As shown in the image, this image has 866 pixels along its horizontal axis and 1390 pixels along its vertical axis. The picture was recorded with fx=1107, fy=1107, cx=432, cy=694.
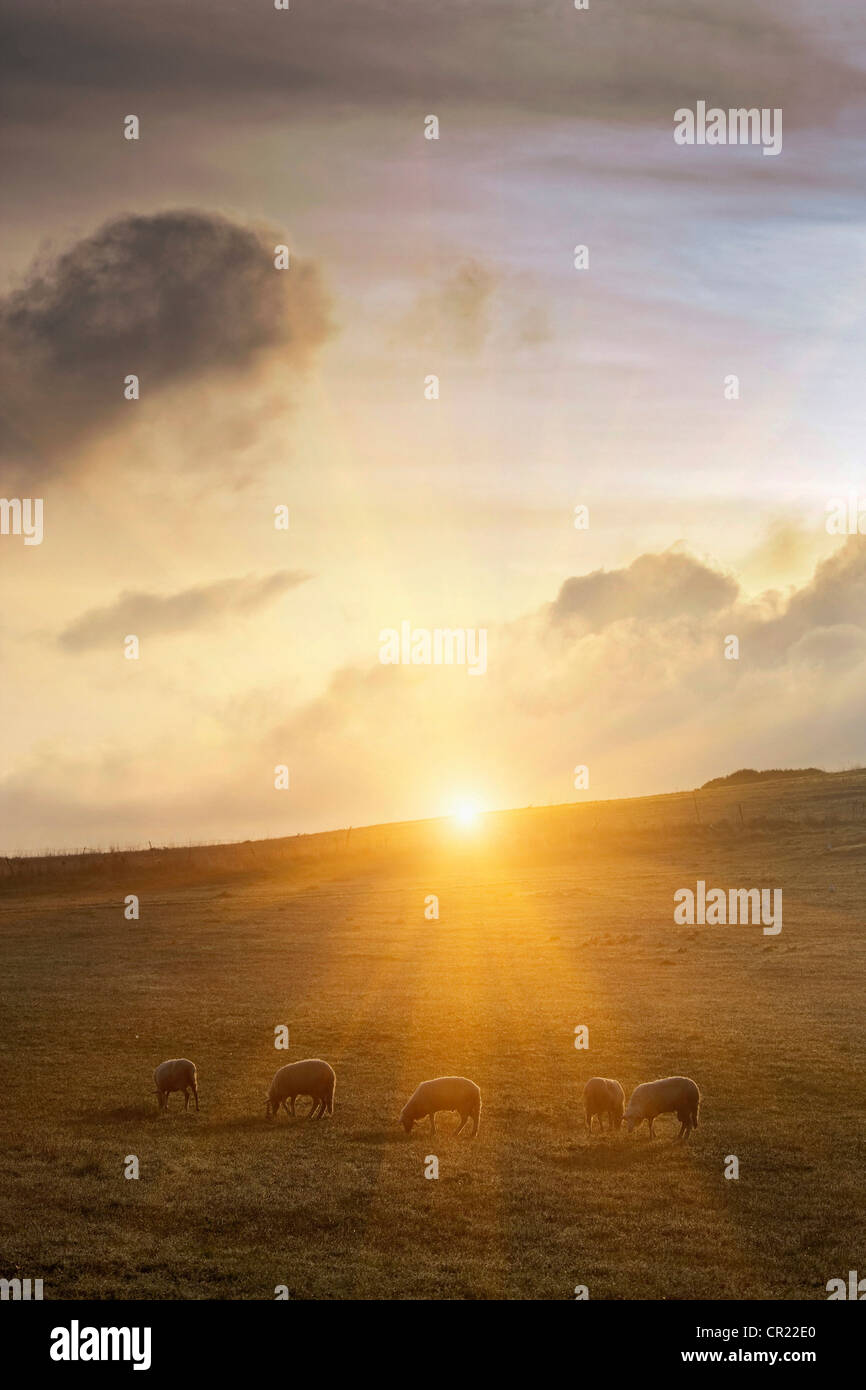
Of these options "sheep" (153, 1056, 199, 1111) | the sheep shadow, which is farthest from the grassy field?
"sheep" (153, 1056, 199, 1111)

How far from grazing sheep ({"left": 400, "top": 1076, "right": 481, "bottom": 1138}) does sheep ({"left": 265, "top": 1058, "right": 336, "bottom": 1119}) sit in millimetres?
2176

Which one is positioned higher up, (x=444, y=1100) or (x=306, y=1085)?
(x=306, y=1085)

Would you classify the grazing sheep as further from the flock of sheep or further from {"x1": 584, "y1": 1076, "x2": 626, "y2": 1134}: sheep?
{"x1": 584, "y1": 1076, "x2": 626, "y2": 1134}: sheep

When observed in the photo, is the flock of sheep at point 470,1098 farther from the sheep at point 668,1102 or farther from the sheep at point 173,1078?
the sheep at point 173,1078

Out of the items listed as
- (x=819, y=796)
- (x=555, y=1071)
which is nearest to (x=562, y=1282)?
(x=555, y=1071)

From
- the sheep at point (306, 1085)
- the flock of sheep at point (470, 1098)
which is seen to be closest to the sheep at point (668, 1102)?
the flock of sheep at point (470, 1098)

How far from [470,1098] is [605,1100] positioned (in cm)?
297

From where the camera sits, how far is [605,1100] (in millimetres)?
24359

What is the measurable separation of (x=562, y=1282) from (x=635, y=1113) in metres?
7.63

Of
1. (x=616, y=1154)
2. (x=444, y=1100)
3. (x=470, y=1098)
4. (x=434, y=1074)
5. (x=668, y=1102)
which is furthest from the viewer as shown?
(x=434, y=1074)

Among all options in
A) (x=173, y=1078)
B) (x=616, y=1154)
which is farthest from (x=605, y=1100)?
(x=173, y=1078)

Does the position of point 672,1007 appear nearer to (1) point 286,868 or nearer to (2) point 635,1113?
(2) point 635,1113

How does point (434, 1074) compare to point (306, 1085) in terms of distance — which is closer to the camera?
point (306, 1085)

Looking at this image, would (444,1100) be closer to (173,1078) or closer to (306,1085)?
Result: (306,1085)
